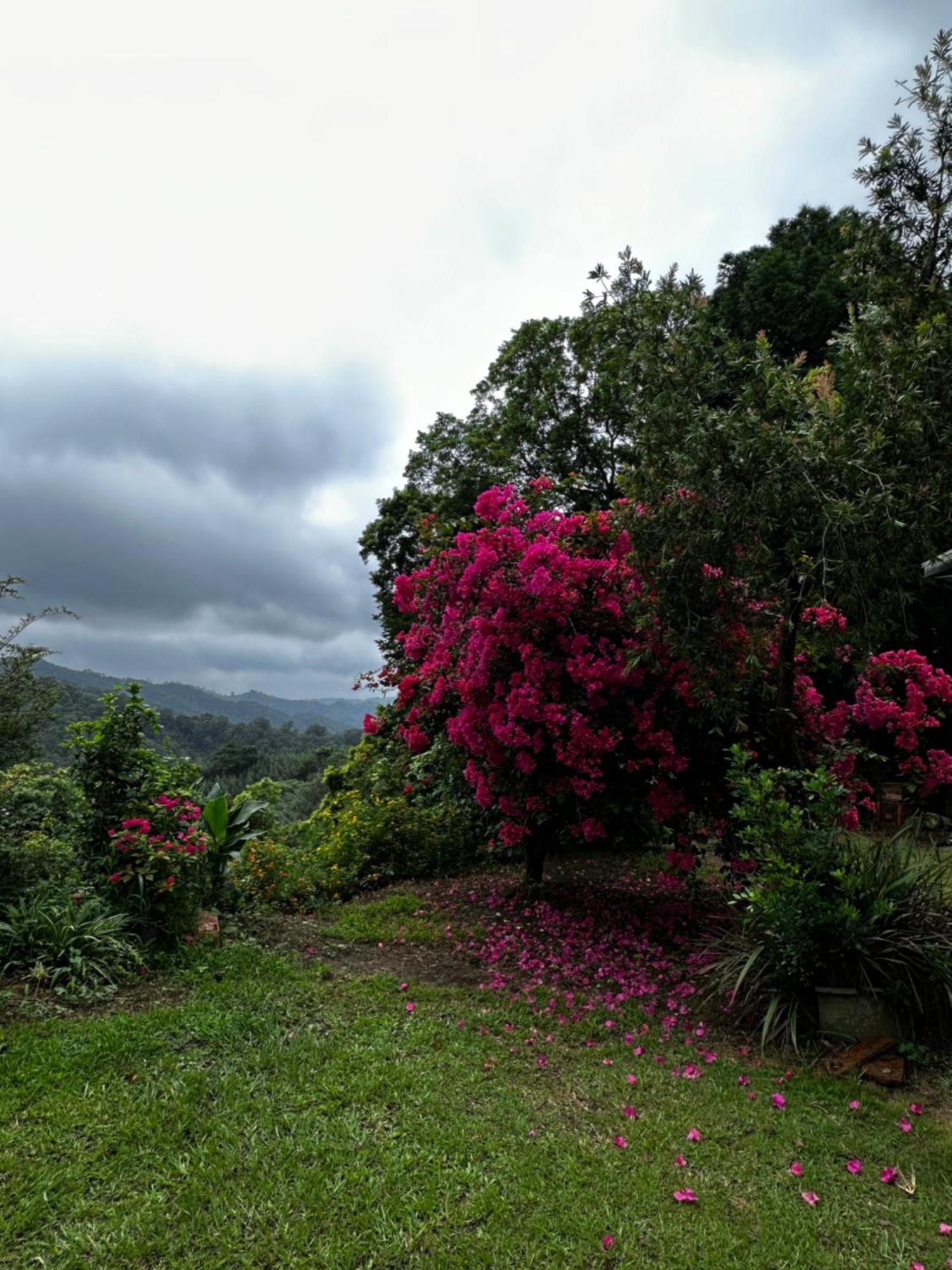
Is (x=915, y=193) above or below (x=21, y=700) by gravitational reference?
above

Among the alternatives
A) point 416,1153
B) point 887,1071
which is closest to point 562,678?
point 887,1071

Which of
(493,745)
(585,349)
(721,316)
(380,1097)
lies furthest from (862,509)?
(721,316)

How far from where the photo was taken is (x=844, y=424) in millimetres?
4148

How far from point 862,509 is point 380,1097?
418 cm

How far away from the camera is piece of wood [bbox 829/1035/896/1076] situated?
3449 mm

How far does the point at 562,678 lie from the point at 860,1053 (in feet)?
9.72

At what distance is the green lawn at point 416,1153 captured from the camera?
2.26 metres

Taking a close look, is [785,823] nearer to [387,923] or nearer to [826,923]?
[826,923]

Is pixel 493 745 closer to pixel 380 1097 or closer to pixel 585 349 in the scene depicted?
pixel 380 1097

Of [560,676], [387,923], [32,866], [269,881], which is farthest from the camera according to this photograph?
[269,881]

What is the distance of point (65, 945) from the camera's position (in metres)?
4.30

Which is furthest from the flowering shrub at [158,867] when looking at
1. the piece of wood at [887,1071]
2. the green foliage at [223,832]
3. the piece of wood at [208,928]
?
the piece of wood at [887,1071]

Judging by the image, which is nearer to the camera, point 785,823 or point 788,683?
point 785,823

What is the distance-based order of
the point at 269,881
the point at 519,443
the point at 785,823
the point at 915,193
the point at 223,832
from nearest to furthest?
1. the point at 785,823
2. the point at 915,193
3. the point at 223,832
4. the point at 269,881
5. the point at 519,443
